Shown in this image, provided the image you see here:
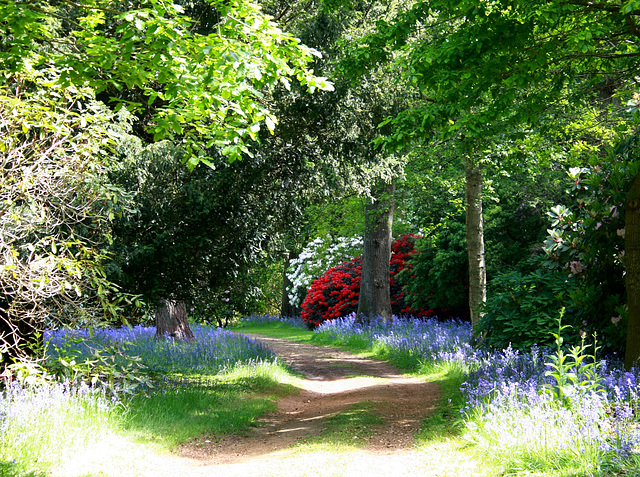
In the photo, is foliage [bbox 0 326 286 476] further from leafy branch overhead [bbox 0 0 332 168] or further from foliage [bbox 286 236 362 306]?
foliage [bbox 286 236 362 306]

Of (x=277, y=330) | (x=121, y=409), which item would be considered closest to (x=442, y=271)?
(x=121, y=409)

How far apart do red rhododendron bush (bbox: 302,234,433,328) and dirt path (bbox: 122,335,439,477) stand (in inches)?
295

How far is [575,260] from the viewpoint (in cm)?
797

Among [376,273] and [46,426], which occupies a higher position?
[376,273]

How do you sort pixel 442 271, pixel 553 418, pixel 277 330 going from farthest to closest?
pixel 277 330 → pixel 442 271 → pixel 553 418

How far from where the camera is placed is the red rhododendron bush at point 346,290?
1862 centimetres

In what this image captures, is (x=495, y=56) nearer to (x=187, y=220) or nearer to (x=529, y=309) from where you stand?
(x=529, y=309)

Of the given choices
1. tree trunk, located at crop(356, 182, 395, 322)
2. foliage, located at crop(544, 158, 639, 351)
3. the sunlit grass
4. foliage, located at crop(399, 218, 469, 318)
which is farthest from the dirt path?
tree trunk, located at crop(356, 182, 395, 322)

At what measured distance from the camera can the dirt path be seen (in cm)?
521

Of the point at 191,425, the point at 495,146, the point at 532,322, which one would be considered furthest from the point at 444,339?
the point at 191,425

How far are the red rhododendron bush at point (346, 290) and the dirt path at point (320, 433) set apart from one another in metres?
7.49

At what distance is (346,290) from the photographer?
19.8 m

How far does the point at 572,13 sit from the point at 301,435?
5812mm

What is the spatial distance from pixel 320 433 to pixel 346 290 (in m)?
13.3
